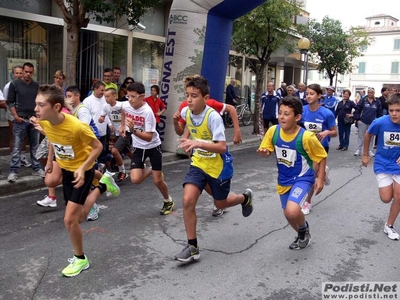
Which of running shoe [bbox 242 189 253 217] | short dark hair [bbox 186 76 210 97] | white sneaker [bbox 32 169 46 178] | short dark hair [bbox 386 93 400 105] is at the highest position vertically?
short dark hair [bbox 186 76 210 97]

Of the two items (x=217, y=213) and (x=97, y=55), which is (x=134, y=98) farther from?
(x=97, y=55)

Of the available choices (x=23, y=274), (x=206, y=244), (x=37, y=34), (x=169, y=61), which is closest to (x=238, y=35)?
(x=169, y=61)

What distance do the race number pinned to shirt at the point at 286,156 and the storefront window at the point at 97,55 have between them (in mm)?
8699

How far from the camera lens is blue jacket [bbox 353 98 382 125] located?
38.4 ft

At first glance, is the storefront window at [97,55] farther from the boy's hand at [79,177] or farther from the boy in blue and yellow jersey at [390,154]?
the boy in blue and yellow jersey at [390,154]

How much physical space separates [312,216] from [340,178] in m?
2.91

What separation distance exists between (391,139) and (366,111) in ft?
23.8

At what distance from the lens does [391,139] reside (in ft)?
16.3

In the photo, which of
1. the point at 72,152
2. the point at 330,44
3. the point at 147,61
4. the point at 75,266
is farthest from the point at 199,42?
the point at 330,44

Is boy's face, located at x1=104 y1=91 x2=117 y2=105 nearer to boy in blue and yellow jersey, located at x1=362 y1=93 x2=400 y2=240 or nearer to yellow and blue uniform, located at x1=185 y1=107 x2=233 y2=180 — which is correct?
yellow and blue uniform, located at x1=185 y1=107 x2=233 y2=180

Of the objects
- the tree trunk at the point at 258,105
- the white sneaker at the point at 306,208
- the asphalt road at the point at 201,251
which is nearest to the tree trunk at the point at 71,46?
the asphalt road at the point at 201,251

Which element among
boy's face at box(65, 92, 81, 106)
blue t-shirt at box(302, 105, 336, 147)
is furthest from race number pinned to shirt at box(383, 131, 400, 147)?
boy's face at box(65, 92, 81, 106)

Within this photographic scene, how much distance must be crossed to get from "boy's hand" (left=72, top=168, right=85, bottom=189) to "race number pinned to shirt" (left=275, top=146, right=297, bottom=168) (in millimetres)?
1939

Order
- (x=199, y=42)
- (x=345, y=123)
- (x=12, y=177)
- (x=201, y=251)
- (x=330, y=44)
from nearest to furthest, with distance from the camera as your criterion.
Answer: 1. (x=201, y=251)
2. (x=12, y=177)
3. (x=199, y=42)
4. (x=345, y=123)
5. (x=330, y=44)
